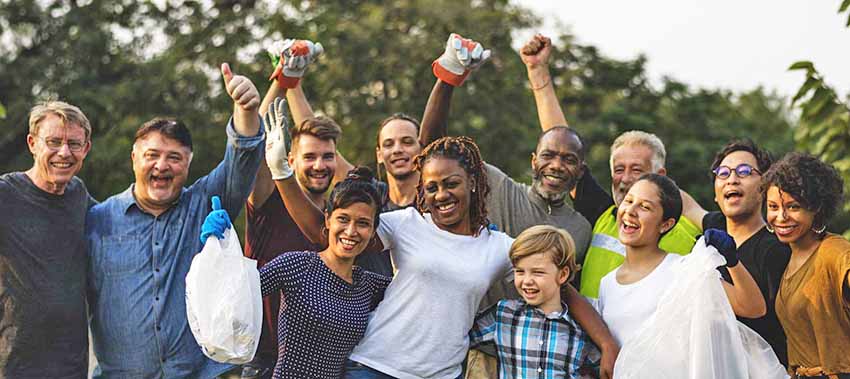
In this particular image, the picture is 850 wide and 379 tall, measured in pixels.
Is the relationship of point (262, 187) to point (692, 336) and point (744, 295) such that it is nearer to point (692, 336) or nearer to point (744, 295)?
point (692, 336)

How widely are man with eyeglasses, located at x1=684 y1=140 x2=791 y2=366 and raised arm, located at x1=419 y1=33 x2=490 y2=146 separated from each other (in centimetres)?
134

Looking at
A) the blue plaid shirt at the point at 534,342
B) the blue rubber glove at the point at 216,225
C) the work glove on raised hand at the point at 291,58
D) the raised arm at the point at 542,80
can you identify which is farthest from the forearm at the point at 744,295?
the work glove on raised hand at the point at 291,58

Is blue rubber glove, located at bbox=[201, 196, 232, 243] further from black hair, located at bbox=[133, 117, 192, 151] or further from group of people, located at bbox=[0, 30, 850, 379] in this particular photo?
black hair, located at bbox=[133, 117, 192, 151]

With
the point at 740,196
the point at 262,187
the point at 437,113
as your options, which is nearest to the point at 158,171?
the point at 262,187

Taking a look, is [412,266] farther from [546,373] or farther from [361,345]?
[546,373]

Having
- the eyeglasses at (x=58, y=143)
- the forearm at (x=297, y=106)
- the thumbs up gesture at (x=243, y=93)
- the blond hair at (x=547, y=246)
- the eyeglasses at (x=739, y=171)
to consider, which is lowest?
the blond hair at (x=547, y=246)

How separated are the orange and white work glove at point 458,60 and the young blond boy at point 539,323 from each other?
114 centimetres

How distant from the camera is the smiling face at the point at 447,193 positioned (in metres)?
4.45

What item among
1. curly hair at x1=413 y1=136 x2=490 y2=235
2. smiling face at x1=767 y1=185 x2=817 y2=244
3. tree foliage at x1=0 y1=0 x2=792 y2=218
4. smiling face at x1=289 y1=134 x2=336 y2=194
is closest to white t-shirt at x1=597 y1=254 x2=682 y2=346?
smiling face at x1=767 y1=185 x2=817 y2=244

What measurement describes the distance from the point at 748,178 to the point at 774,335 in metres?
0.77

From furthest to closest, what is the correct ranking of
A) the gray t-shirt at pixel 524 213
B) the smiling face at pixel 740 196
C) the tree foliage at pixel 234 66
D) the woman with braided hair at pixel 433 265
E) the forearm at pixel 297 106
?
the tree foliage at pixel 234 66 < the forearm at pixel 297 106 < the gray t-shirt at pixel 524 213 < the smiling face at pixel 740 196 < the woman with braided hair at pixel 433 265

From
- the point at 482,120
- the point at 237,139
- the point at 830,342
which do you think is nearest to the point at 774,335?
the point at 830,342

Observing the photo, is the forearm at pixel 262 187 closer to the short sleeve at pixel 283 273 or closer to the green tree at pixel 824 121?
the short sleeve at pixel 283 273

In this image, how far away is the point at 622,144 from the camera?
5355mm
